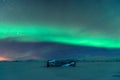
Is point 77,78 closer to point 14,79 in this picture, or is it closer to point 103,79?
point 103,79

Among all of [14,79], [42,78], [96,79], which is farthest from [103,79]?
[14,79]

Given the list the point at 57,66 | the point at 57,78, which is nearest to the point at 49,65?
the point at 57,66

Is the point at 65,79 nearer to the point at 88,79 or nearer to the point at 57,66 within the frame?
the point at 88,79

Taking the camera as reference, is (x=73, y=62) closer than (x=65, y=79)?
No

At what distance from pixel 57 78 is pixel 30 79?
2.53 metres

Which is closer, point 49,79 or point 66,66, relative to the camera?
point 49,79

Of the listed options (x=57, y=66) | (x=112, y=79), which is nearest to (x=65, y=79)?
(x=112, y=79)

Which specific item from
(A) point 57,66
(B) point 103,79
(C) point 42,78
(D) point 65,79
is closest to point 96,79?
(B) point 103,79

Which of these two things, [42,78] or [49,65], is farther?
[49,65]

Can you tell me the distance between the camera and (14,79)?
108 feet

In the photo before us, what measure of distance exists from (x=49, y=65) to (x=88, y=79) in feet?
55.4

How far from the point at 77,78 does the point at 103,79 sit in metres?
2.41

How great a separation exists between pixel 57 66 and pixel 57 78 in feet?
48.8

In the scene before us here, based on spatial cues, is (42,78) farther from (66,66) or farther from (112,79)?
(66,66)
